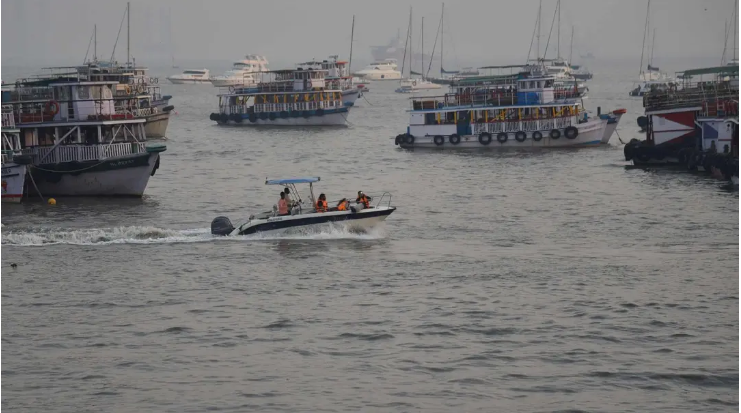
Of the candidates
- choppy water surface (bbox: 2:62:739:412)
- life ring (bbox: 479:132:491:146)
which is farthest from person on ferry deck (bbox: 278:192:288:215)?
life ring (bbox: 479:132:491:146)

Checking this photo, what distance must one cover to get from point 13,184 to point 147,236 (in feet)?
37.9

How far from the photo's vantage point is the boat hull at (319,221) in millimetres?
41625

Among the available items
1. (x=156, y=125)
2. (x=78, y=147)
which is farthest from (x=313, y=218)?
(x=156, y=125)

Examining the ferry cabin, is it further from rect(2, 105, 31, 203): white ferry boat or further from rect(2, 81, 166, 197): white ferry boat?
rect(2, 105, 31, 203): white ferry boat

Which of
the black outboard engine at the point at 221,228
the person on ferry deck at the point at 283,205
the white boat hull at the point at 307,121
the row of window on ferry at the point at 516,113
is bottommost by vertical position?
the white boat hull at the point at 307,121

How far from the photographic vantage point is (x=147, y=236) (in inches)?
1710

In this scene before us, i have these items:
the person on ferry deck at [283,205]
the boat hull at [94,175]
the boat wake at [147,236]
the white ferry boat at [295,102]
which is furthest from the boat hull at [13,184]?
the white ferry boat at [295,102]

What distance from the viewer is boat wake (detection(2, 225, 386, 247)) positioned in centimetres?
4209

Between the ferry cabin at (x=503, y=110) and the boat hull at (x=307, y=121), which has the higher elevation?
the ferry cabin at (x=503, y=110)

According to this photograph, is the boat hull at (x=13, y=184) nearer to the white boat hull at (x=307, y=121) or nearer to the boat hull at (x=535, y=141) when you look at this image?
the boat hull at (x=535, y=141)

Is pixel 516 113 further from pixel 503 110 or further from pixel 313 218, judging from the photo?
pixel 313 218

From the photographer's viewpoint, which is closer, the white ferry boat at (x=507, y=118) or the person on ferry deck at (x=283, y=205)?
the person on ferry deck at (x=283, y=205)

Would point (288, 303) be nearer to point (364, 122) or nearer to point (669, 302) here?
point (669, 302)

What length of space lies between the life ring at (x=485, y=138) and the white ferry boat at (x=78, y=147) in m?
31.6
